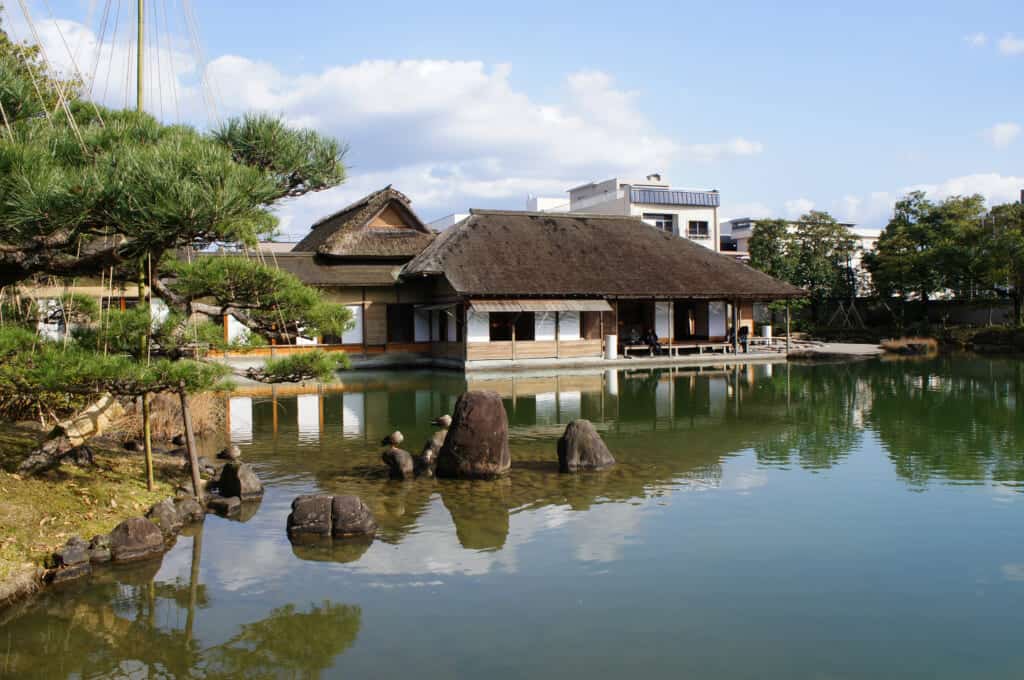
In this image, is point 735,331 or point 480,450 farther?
point 735,331

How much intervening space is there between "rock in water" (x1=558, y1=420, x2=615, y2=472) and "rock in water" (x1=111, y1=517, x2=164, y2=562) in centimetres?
499

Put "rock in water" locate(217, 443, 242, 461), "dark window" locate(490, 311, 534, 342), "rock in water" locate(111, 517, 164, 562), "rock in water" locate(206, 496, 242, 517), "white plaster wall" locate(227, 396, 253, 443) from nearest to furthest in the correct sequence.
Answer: "rock in water" locate(111, 517, 164, 562) < "rock in water" locate(206, 496, 242, 517) < "rock in water" locate(217, 443, 242, 461) < "white plaster wall" locate(227, 396, 253, 443) < "dark window" locate(490, 311, 534, 342)

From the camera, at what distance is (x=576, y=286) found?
26.4 meters

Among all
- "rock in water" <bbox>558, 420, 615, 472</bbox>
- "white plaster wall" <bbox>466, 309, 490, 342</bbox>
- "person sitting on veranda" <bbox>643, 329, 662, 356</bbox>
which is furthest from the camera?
"person sitting on veranda" <bbox>643, 329, 662, 356</bbox>

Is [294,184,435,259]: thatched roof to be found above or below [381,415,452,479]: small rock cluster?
above

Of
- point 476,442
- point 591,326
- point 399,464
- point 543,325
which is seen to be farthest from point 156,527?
point 591,326

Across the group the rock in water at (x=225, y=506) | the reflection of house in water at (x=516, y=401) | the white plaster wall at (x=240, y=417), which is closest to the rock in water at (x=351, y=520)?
the rock in water at (x=225, y=506)

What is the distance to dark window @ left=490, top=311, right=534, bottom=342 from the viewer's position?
88.2 feet

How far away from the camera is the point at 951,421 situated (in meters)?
14.3

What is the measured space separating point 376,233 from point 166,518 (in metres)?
21.0

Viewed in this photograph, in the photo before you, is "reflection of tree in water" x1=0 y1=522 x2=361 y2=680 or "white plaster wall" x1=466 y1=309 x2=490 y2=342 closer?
"reflection of tree in water" x1=0 y1=522 x2=361 y2=680

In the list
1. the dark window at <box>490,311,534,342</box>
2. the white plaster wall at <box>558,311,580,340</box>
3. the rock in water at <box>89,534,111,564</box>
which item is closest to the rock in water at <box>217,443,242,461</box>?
the rock in water at <box>89,534,111,564</box>

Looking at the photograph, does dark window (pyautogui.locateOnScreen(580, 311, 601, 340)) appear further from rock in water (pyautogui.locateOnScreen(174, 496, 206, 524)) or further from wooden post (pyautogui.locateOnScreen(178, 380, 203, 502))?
rock in water (pyautogui.locateOnScreen(174, 496, 206, 524))

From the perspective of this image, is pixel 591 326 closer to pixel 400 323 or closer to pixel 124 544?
pixel 400 323
